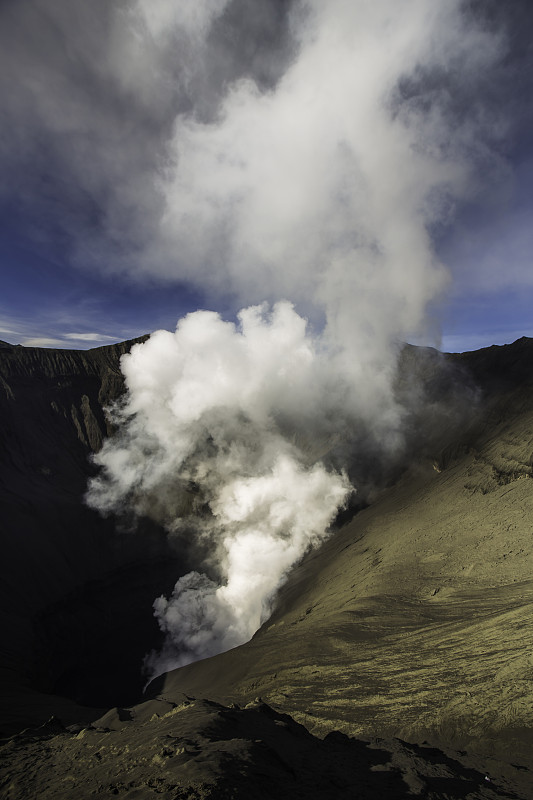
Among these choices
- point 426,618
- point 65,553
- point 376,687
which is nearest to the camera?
point 376,687

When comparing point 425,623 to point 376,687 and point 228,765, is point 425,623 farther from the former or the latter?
point 228,765

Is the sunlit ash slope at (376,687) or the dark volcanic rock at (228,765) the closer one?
the dark volcanic rock at (228,765)

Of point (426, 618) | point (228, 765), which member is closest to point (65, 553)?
point (426, 618)

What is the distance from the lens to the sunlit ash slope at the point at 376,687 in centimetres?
673

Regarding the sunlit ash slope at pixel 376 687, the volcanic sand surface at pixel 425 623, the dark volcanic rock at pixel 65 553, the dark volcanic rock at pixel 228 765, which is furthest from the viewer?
the dark volcanic rock at pixel 65 553

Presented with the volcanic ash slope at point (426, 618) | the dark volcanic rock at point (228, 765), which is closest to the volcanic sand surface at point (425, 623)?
the volcanic ash slope at point (426, 618)

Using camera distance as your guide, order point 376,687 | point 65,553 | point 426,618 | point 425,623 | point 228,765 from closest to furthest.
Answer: point 228,765, point 376,687, point 425,623, point 426,618, point 65,553

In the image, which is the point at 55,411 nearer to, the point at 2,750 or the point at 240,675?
the point at 240,675

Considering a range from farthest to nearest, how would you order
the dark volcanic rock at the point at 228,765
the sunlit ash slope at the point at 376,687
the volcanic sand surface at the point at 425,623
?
the volcanic sand surface at the point at 425,623 < the sunlit ash slope at the point at 376,687 < the dark volcanic rock at the point at 228,765

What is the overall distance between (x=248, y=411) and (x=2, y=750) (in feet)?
136

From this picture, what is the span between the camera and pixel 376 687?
39.5ft

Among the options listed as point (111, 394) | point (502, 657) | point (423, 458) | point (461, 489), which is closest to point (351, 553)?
point (461, 489)

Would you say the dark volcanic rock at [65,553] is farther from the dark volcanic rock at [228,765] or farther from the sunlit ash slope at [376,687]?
the dark volcanic rock at [228,765]

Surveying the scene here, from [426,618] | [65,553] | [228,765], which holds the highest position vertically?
[65,553]
